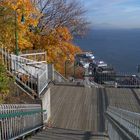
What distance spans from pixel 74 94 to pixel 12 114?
11.6 m

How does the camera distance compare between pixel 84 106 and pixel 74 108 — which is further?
pixel 84 106

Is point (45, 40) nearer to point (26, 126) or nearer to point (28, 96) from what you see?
point (28, 96)

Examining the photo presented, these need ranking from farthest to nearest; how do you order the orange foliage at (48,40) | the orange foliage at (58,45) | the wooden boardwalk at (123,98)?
1. the orange foliage at (58,45)
2. the orange foliage at (48,40)
3. the wooden boardwalk at (123,98)

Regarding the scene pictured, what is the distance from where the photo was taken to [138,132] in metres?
6.38

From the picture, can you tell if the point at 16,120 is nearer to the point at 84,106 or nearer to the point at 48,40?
the point at 84,106

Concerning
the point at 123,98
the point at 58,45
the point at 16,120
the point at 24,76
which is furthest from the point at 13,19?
the point at 58,45

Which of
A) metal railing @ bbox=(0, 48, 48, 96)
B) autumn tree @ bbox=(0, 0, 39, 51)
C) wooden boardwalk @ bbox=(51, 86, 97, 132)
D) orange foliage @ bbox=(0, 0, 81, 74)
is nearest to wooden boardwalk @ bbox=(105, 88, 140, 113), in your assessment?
wooden boardwalk @ bbox=(51, 86, 97, 132)

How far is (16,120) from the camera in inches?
411

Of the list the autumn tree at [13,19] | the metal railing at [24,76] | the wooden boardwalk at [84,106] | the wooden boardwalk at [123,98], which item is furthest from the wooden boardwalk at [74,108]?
the autumn tree at [13,19]

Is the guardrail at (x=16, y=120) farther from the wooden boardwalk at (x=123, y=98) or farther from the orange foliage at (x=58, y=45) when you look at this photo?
the orange foliage at (x=58, y=45)

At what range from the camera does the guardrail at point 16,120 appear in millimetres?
9253

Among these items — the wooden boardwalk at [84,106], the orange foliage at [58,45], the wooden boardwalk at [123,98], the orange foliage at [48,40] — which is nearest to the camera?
the wooden boardwalk at [84,106]

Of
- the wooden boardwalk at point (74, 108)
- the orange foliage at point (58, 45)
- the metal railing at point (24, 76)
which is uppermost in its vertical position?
the orange foliage at point (58, 45)

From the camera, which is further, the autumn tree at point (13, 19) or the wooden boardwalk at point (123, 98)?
the autumn tree at point (13, 19)
